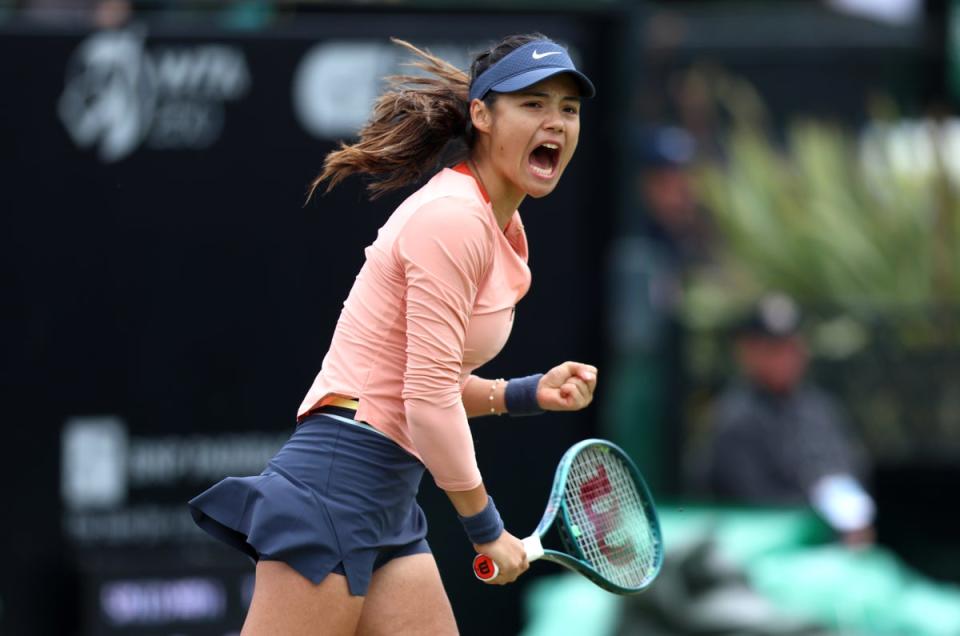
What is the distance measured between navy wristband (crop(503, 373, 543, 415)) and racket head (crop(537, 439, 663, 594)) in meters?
0.12

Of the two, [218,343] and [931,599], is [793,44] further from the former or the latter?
[218,343]

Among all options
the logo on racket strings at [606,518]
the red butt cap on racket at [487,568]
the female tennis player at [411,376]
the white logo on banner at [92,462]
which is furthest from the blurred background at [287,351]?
the red butt cap on racket at [487,568]

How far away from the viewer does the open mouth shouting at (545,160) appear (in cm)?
352

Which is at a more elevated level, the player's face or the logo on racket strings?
the player's face

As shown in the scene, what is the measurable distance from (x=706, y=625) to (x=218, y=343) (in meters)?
1.84

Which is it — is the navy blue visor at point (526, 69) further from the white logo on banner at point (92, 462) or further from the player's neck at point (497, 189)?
the white logo on banner at point (92, 462)

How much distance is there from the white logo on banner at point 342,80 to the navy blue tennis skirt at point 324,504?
235 cm

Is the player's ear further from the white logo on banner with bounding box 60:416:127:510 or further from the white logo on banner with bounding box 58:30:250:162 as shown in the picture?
the white logo on banner with bounding box 60:416:127:510

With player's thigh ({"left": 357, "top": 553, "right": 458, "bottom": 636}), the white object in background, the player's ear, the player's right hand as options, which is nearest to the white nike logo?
the player's ear

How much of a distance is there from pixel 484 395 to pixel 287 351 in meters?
2.12

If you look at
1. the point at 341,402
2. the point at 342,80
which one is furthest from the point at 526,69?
the point at 342,80

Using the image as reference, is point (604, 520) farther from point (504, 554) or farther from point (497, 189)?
point (497, 189)

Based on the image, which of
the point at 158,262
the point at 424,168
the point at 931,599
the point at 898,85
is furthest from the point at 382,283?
the point at 898,85

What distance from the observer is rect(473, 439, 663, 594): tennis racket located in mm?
3658
